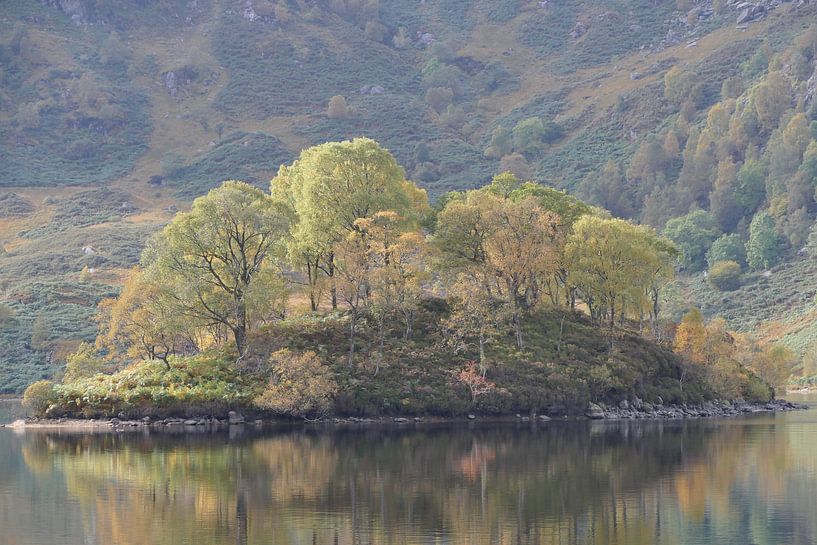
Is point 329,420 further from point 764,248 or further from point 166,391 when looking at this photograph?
point 764,248

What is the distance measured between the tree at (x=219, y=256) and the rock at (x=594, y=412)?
25.0 m

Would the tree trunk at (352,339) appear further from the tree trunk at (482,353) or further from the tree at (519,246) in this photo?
the tree at (519,246)

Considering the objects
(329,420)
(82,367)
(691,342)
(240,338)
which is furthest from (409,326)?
(82,367)

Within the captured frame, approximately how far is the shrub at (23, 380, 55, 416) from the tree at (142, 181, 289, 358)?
10286 millimetres

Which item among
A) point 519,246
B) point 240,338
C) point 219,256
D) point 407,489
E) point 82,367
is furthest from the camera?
point 82,367

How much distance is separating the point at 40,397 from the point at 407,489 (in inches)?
1736

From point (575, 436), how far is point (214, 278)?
29.8m

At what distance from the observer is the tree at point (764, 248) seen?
637ft

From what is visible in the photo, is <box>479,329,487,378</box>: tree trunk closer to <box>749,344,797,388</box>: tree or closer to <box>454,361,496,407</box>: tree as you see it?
<box>454,361,496,407</box>: tree

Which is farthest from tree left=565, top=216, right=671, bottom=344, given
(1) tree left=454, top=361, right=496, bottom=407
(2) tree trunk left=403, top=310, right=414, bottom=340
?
(2) tree trunk left=403, top=310, right=414, bottom=340

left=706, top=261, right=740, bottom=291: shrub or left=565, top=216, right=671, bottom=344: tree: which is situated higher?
left=706, top=261, right=740, bottom=291: shrub

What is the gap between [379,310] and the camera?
283ft

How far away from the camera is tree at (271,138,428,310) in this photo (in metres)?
89.4

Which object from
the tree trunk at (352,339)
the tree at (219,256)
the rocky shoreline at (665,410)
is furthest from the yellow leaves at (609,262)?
the tree at (219,256)
